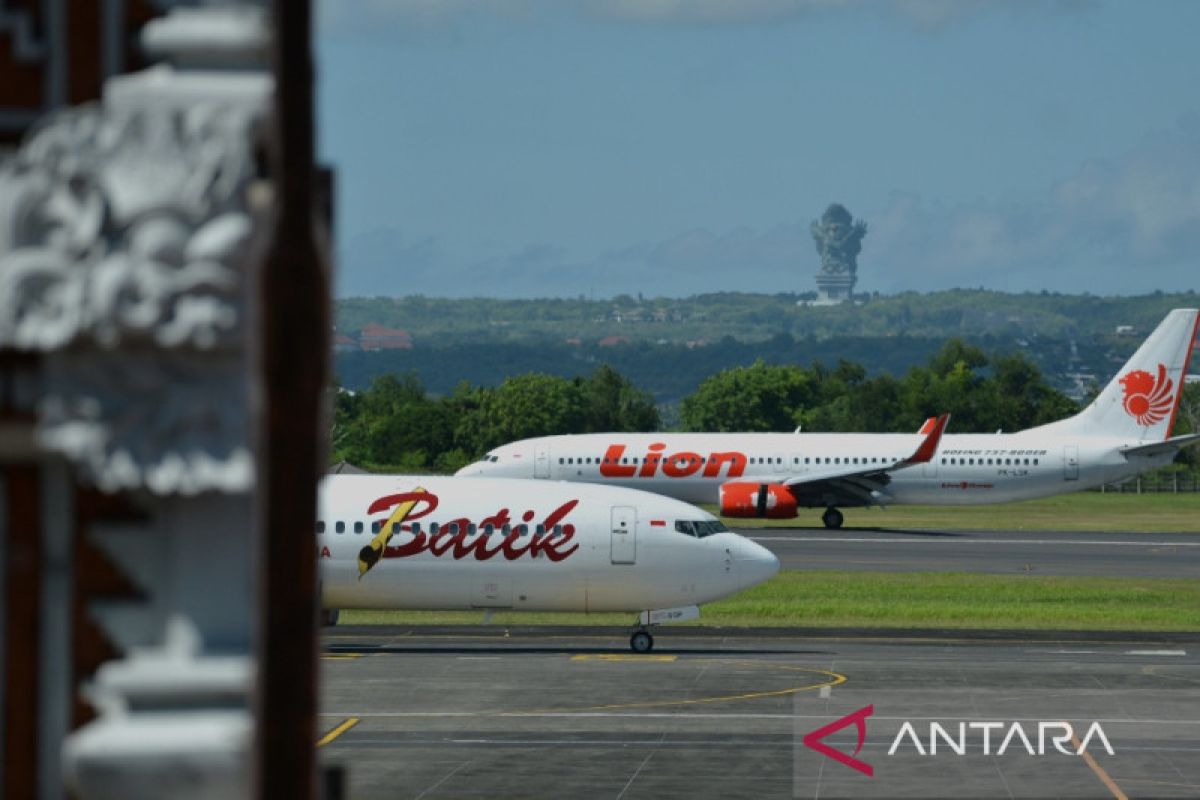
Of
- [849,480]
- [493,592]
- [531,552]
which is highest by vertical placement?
[531,552]

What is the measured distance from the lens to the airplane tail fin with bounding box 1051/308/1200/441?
80812mm

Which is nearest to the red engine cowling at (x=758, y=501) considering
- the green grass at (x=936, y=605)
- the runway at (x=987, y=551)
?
the runway at (x=987, y=551)

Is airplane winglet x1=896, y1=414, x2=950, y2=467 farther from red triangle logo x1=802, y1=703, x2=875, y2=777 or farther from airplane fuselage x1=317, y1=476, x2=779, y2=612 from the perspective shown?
red triangle logo x1=802, y1=703, x2=875, y2=777

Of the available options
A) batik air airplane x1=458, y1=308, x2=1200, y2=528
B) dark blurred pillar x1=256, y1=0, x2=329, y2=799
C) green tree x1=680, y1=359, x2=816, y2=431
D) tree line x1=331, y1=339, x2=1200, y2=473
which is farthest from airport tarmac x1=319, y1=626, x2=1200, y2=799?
green tree x1=680, y1=359, x2=816, y2=431

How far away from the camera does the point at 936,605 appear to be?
48469 millimetres

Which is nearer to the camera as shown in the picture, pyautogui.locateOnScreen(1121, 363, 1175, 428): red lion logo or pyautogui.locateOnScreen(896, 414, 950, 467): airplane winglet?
pyautogui.locateOnScreen(896, 414, 950, 467): airplane winglet

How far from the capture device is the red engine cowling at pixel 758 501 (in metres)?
75.9

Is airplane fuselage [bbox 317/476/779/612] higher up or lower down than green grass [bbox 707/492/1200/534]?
higher up

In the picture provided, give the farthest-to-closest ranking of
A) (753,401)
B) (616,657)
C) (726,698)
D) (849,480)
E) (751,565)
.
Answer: (753,401)
(849,480)
(616,657)
(751,565)
(726,698)

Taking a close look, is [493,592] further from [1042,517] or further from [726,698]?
[1042,517]

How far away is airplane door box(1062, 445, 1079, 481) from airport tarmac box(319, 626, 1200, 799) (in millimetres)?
39003

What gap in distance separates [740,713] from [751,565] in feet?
16.7

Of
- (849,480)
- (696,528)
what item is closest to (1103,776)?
(696,528)

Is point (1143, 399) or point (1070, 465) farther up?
point (1143, 399)
